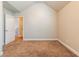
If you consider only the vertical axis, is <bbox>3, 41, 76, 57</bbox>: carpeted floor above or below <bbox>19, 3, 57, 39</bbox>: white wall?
below

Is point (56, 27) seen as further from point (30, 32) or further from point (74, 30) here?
point (74, 30)

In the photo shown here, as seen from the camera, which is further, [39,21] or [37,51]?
[39,21]

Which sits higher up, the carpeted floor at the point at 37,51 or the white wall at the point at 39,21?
the white wall at the point at 39,21

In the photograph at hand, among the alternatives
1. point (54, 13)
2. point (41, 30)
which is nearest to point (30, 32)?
point (41, 30)

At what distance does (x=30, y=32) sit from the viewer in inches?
277

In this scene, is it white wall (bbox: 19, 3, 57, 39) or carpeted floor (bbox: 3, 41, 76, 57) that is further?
white wall (bbox: 19, 3, 57, 39)

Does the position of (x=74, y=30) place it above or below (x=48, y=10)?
below

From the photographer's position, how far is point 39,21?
7.06 metres

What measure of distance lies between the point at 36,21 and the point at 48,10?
938 mm

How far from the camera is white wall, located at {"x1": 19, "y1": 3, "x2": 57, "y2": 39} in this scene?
22.2ft

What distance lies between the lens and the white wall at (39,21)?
6.76 meters

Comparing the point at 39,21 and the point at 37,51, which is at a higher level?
the point at 39,21

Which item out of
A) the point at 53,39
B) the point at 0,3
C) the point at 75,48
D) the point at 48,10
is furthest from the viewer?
the point at 48,10

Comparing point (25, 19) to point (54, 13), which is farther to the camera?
point (25, 19)
